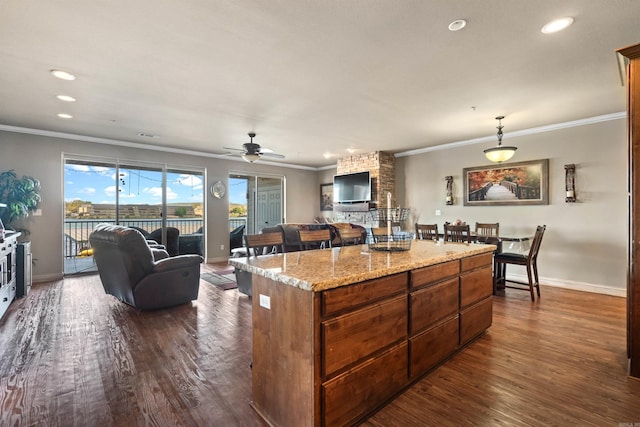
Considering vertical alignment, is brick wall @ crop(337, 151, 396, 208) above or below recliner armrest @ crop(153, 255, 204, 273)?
above

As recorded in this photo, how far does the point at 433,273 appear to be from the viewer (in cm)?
221

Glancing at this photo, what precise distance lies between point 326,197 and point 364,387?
7749 mm

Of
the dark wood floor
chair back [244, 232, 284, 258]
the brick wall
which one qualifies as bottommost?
the dark wood floor

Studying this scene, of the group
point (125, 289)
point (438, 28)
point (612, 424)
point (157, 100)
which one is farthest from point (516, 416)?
point (157, 100)

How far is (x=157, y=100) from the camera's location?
380 centimetres

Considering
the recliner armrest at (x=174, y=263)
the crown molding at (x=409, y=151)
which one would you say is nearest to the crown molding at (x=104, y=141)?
the crown molding at (x=409, y=151)

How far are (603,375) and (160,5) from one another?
13.4ft

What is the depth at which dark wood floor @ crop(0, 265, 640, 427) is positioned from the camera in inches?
71.7

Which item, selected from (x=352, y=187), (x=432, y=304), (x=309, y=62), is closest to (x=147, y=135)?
(x=309, y=62)

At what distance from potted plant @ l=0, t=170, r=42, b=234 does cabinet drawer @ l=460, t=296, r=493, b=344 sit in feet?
20.9

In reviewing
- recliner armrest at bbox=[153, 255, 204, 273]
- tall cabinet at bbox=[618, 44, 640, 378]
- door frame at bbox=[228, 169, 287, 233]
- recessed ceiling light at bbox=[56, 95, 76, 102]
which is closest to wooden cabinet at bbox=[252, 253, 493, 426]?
tall cabinet at bbox=[618, 44, 640, 378]

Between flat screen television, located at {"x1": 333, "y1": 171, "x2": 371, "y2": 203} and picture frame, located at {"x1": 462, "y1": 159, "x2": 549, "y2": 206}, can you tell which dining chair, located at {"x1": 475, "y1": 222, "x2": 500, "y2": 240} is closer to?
picture frame, located at {"x1": 462, "y1": 159, "x2": 549, "y2": 206}

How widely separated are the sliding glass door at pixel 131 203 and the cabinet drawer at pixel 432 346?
5.92 m

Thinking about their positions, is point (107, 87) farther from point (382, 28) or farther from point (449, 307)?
point (449, 307)
